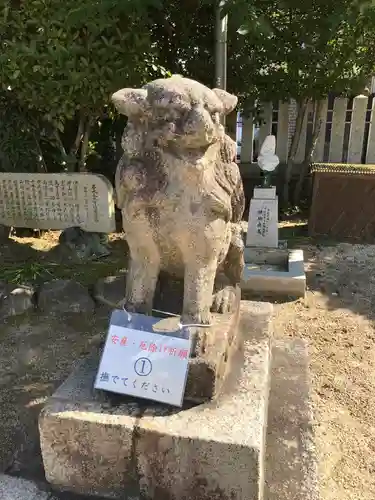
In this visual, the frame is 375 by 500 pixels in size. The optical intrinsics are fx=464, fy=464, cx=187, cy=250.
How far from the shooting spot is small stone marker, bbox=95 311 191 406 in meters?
1.53

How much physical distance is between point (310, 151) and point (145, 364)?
18.1 ft

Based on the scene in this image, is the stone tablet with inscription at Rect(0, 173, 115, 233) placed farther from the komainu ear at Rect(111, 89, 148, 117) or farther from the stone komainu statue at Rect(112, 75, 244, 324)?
the komainu ear at Rect(111, 89, 148, 117)

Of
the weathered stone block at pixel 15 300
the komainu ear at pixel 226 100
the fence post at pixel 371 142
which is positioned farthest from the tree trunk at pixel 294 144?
the komainu ear at pixel 226 100

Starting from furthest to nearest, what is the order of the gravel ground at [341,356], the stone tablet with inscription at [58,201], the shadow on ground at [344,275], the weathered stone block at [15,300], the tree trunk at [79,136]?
the tree trunk at [79,136], the stone tablet with inscription at [58,201], the shadow on ground at [344,275], the weathered stone block at [15,300], the gravel ground at [341,356]

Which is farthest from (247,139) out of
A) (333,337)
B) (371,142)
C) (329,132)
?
(333,337)

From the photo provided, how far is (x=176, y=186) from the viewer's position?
154 centimetres

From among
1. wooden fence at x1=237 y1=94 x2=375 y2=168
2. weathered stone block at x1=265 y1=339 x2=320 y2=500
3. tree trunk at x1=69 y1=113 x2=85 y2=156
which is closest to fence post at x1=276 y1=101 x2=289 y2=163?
wooden fence at x1=237 y1=94 x2=375 y2=168

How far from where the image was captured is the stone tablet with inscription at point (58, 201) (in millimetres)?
4465

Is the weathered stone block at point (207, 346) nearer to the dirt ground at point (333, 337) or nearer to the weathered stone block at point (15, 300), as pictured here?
the dirt ground at point (333, 337)

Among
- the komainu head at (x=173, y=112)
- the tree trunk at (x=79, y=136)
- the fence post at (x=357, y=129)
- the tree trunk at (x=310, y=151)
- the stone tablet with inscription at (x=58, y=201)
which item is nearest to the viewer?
the komainu head at (x=173, y=112)

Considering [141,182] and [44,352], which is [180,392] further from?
[44,352]

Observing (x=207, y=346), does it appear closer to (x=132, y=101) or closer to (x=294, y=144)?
(x=132, y=101)

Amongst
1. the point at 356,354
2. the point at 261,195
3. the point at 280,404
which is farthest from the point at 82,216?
the point at 280,404

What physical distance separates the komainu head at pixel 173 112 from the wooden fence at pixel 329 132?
535 cm
